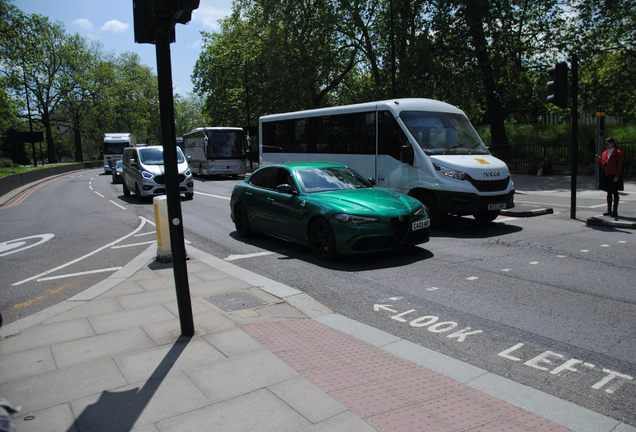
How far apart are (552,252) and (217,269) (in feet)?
17.2

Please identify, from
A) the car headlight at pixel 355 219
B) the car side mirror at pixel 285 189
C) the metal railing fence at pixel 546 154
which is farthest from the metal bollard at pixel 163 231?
the metal railing fence at pixel 546 154

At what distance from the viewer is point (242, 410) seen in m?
3.22

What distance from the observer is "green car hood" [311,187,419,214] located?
7.68 meters

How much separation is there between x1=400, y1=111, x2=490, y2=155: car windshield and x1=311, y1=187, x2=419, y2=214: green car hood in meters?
3.19

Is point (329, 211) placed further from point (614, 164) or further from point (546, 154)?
point (546, 154)

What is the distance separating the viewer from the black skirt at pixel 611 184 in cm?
1112

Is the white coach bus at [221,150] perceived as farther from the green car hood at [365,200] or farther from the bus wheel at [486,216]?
the green car hood at [365,200]

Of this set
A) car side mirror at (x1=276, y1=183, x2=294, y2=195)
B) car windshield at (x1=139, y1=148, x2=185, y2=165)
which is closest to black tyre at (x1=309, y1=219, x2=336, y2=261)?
car side mirror at (x1=276, y1=183, x2=294, y2=195)

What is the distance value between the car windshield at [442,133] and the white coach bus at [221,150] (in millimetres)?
19772

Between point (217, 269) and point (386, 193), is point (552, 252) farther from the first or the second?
point (217, 269)

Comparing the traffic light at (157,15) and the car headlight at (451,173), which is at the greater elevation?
the traffic light at (157,15)

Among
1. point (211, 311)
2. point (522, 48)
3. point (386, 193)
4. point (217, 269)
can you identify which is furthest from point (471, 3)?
point (211, 311)

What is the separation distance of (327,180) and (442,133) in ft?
12.9

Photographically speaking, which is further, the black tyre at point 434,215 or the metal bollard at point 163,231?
the black tyre at point 434,215
